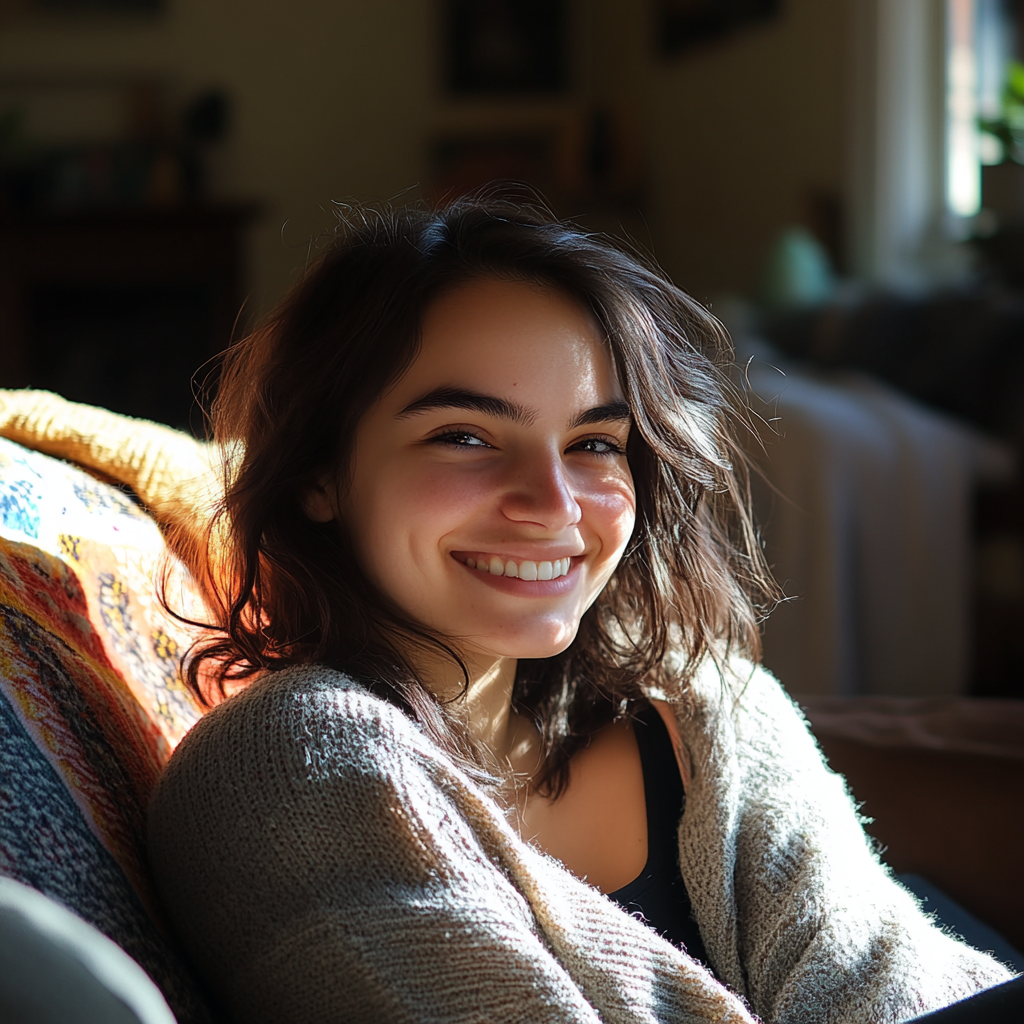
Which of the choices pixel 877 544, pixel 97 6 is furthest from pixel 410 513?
pixel 97 6

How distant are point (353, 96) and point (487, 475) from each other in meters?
4.81

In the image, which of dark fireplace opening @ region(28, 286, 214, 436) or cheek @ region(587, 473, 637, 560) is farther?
dark fireplace opening @ region(28, 286, 214, 436)

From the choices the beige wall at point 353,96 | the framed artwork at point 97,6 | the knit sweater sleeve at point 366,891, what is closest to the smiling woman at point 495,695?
the knit sweater sleeve at point 366,891

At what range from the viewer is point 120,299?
5.14 m

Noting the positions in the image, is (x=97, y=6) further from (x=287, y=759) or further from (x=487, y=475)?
(x=287, y=759)

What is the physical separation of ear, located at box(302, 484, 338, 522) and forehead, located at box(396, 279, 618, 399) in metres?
0.10

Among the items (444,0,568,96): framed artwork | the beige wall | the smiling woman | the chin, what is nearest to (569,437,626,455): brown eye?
the smiling woman

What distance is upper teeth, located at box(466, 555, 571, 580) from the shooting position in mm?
748

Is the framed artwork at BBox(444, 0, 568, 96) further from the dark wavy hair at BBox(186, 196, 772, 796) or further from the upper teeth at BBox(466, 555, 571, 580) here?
the upper teeth at BBox(466, 555, 571, 580)

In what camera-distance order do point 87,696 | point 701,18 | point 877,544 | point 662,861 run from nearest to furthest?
point 87,696 → point 662,861 → point 877,544 → point 701,18

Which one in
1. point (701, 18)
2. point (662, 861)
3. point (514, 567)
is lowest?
point (662, 861)

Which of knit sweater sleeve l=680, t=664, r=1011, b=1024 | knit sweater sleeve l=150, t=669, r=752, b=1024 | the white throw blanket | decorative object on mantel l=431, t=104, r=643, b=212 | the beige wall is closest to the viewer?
knit sweater sleeve l=150, t=669, r=752, b=1024

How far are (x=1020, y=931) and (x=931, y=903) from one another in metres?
0.10

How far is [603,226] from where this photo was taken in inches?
207
